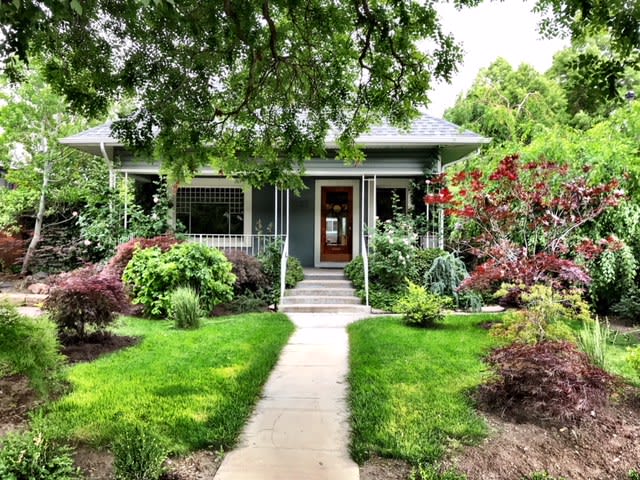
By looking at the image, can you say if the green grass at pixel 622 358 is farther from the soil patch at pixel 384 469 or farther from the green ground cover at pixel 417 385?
the soil patch at pixel 384 469

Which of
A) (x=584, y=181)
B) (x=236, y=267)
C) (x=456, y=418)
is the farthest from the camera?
(x=236, y=267)

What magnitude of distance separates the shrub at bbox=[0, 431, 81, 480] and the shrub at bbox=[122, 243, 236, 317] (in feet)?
17.3

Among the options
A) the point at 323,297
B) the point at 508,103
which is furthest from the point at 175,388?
the point at 508,103

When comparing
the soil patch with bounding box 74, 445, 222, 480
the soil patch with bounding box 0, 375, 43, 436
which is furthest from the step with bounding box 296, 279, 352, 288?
the soil patch with bounding box 74, 445, 222, 480

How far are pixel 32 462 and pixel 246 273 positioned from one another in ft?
22.9

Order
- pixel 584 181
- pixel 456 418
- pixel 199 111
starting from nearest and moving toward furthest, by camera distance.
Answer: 1. pixel 456 418
2. pixel 199 111
3. pixel 584 181

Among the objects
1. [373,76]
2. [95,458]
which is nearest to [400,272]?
[373,76]

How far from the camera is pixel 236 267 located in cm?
941

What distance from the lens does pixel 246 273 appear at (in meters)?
9.49

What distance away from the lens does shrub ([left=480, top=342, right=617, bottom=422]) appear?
3.40 meters

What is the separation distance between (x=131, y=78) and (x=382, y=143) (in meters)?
7.08

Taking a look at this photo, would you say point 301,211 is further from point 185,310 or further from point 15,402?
point 15,402

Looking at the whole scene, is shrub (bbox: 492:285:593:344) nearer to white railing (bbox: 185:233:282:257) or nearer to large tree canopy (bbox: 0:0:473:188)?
large tree canopy (bbox: 0:0:473:188)

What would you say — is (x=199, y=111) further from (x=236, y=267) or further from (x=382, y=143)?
(x=382, y=143)
